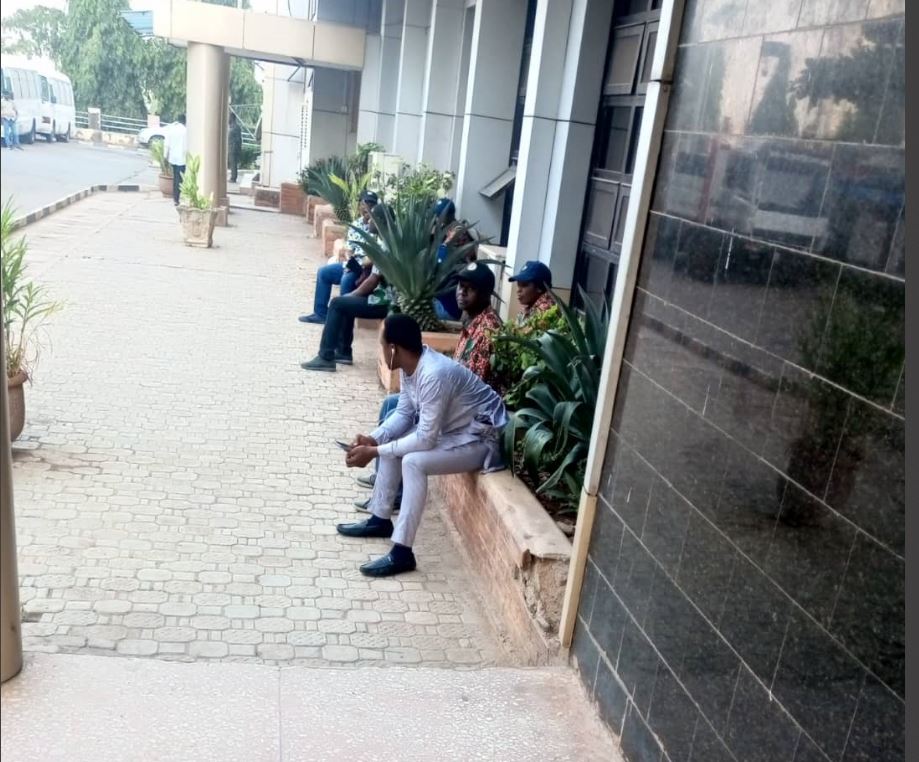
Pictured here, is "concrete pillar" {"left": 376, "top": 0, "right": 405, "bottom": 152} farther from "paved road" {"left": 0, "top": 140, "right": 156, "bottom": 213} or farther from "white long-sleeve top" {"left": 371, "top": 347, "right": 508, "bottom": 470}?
"white long-sleeve top" {"left": 371, "top": 347, "right": 508, "bottom": 470}

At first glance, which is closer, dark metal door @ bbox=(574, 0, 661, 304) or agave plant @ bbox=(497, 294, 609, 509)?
agave plant @ bbox=(497, 294, 609, 509)

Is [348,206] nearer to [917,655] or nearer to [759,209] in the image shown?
[759,209]

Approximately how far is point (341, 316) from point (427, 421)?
334cm

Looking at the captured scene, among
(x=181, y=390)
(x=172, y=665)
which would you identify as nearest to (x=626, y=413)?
(x=172, y=665)

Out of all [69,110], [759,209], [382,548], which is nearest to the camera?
[759,209]

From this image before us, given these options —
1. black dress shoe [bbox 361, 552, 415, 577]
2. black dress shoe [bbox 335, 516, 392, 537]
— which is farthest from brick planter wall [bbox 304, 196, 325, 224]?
black dress shoe [bbox 361, 552, 415, 577]

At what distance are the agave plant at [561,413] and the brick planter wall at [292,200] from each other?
15210mm

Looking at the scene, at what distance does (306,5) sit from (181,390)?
636 inches

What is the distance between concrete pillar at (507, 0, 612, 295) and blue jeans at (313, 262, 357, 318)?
160 centimetres

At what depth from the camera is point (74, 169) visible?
21.8 meters

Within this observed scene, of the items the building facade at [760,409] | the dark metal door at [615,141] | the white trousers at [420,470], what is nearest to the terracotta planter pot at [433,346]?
the dark metal door at [615,141]

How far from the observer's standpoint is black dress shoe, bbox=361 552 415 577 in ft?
13.0

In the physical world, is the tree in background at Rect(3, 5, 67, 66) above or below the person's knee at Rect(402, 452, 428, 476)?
above

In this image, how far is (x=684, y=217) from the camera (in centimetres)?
242
